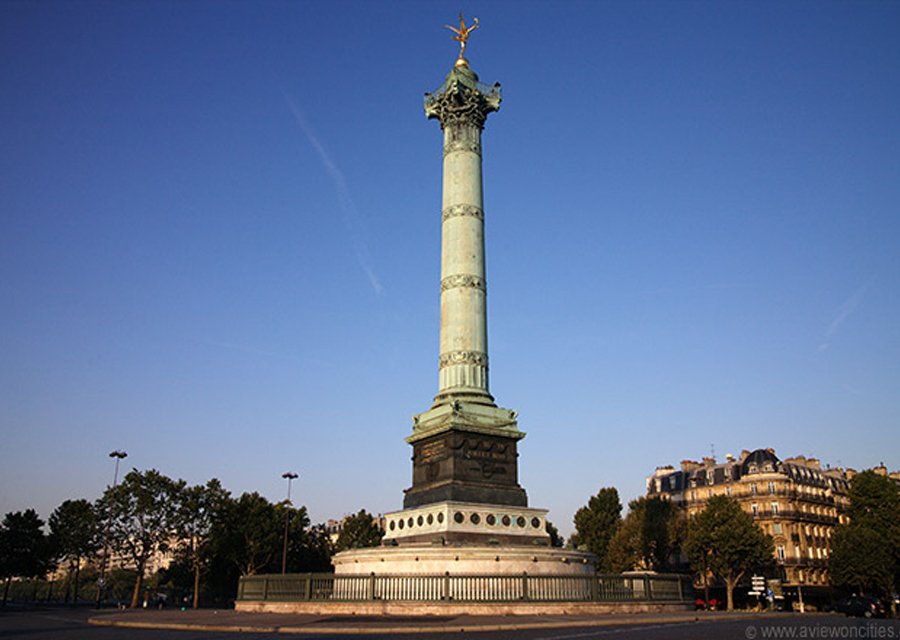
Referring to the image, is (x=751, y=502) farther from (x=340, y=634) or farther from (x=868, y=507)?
(x=340, y=634)

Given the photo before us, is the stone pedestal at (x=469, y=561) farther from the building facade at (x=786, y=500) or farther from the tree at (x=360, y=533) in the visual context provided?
the tree at (x=360, y=533)

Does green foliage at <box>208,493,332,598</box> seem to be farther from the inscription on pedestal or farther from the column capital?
the column capital

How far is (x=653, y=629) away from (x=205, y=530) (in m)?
49.6

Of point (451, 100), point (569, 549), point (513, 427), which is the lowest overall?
point (569, 549)

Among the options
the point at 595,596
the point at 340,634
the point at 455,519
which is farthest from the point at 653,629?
the point at 455,519

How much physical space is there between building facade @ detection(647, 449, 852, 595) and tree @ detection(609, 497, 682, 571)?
219 inches

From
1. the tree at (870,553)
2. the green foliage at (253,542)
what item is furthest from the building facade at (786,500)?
the green foliage at (253,542)

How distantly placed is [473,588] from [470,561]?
4308 millimetres

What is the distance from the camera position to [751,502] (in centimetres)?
6756

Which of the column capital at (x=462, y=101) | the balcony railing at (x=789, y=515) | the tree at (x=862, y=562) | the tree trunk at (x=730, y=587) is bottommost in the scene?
the tree trunk at (x=730, y=587)

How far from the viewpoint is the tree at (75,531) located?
214ft

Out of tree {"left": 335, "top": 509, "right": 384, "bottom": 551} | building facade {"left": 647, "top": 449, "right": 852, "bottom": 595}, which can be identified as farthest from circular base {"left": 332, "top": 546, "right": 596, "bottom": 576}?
tree {"left": 335, "top": 509, "right": 384, "bottom": 551}

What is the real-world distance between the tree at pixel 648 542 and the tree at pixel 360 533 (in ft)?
82.6

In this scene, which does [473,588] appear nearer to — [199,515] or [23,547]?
[199,515]
